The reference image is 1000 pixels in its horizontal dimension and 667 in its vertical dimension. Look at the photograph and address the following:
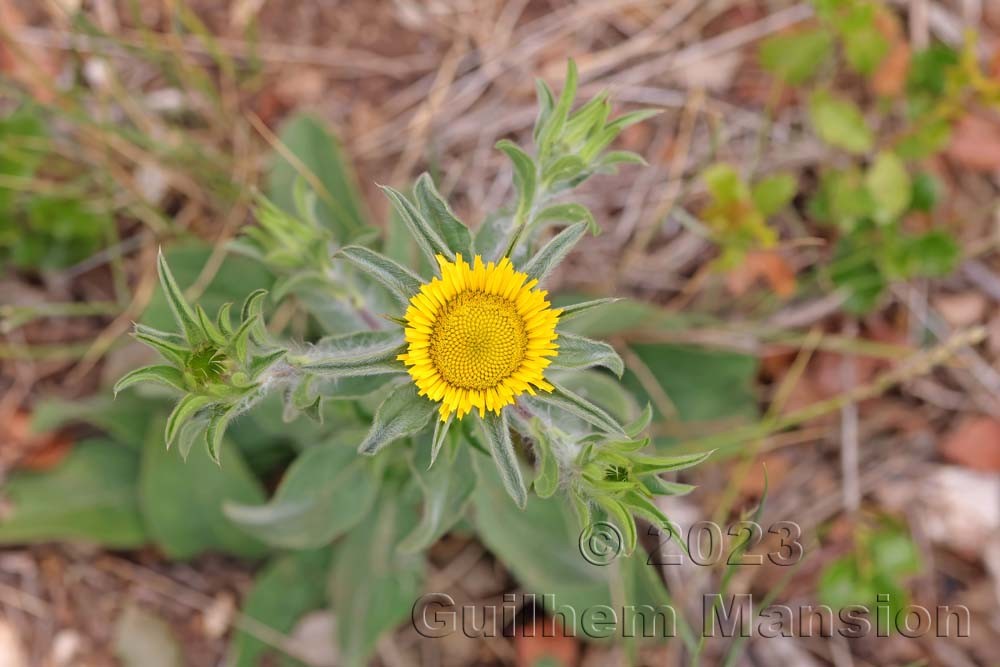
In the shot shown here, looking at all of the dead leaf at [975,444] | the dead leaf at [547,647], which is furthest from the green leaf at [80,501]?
the dead leaf at [975,444]

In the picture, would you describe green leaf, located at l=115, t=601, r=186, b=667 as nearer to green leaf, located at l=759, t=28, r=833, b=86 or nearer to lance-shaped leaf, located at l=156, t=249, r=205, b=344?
lance-shaped leaf, located at l=156, t=249, r=205, b=344

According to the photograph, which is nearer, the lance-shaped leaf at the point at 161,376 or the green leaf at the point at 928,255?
the lance-shaped leaf at the point at 161,376

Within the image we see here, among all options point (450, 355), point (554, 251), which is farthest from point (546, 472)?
point (554, 251)

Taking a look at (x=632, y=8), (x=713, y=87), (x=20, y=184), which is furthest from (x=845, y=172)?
(x=20, y=184)

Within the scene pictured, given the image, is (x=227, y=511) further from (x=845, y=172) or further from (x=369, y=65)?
(x=845, y=172)

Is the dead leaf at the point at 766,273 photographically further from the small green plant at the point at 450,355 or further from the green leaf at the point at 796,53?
the small green plant at the point at 450,355

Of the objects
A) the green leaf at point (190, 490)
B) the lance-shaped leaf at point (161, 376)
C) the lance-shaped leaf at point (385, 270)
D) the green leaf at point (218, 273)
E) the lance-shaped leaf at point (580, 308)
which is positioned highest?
the green leaf at point (218, 273)

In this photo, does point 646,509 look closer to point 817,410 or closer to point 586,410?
point 586,410
